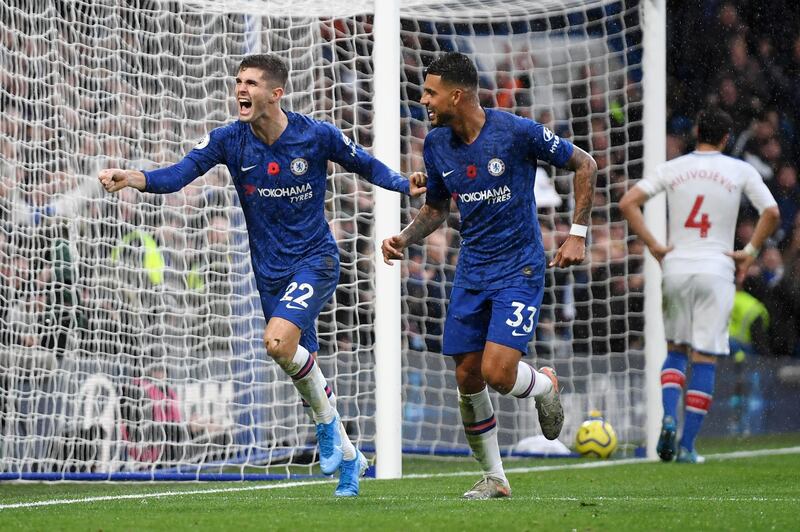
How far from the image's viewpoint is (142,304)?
8.59m

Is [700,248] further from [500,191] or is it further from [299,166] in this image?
[299,166]

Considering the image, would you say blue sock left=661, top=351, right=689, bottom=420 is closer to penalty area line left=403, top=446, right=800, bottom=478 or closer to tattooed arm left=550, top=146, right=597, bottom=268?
penalty area line left=403, top=446, right=800, bottom=478

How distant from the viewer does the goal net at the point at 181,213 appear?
26.0ft

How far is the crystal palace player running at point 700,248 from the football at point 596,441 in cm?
91

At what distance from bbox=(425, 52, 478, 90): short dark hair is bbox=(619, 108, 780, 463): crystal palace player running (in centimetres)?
308

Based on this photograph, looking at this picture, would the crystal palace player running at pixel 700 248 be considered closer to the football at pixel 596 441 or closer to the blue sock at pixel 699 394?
the blue sock at pixel 699 394

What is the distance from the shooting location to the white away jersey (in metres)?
8.90

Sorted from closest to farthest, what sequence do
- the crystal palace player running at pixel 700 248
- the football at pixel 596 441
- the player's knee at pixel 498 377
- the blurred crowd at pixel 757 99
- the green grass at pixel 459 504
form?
the green grass at pixel 459 504 < the player's knee at pixel 498 377 < the crystal palace player running at pixel 700 248 < the football at pixel 596 441 < the blurred crowd at pixel 757 99

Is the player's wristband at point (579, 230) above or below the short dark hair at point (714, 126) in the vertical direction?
below

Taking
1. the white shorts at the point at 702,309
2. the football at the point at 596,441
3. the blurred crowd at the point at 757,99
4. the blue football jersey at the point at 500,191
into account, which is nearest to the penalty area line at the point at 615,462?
the football at the point at 596,441

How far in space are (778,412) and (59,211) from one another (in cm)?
717

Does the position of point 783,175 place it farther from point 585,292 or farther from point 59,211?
point 59,211

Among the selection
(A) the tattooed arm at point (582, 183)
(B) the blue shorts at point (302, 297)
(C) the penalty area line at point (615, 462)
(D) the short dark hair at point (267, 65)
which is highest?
(D) the short dark hair at point (267, 65)

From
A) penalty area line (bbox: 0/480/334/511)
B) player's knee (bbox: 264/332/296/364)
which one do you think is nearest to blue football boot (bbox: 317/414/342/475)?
player's knee (bbox: 264/332/296/364)
